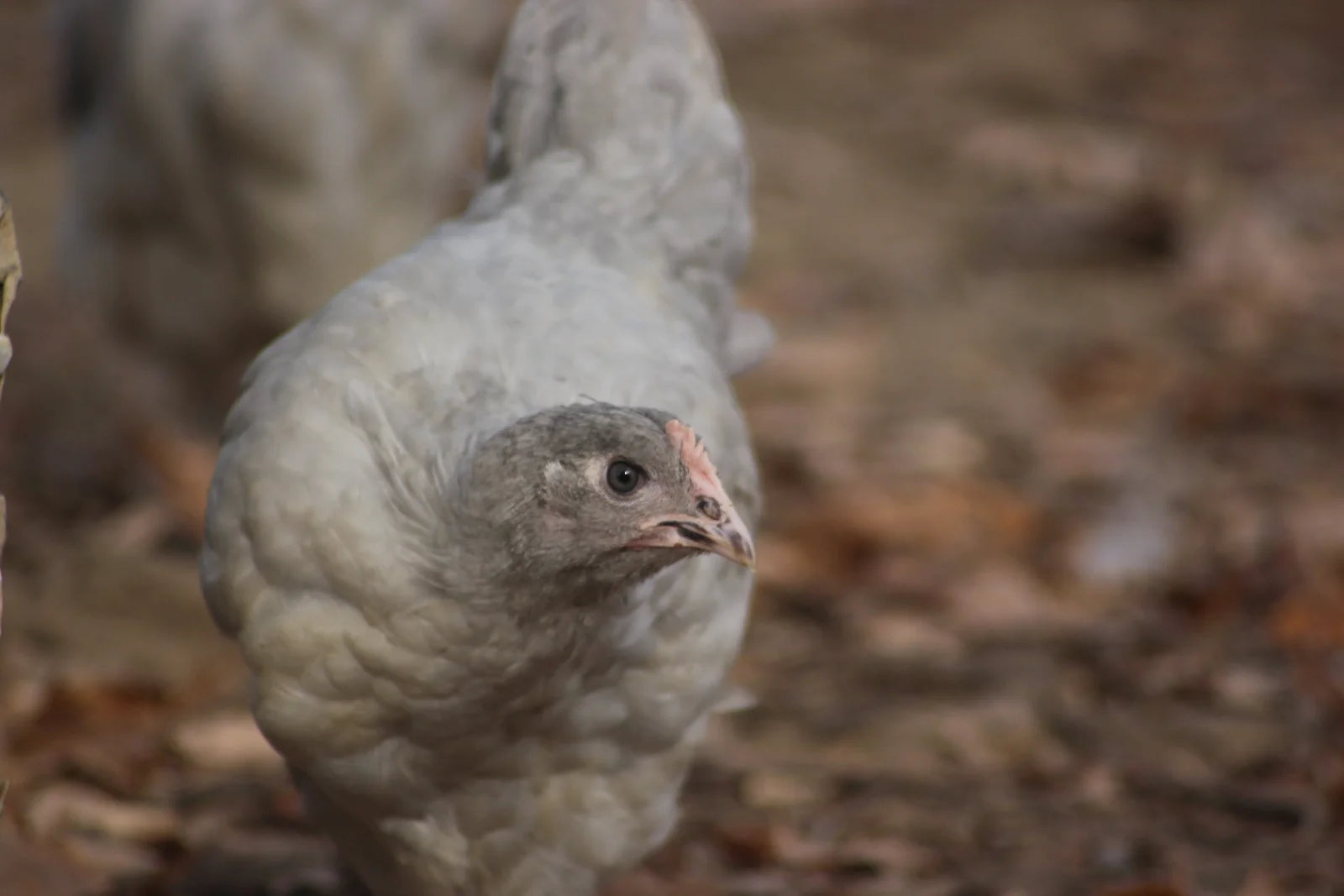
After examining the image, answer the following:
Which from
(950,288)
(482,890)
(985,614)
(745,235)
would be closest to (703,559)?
(482,890)

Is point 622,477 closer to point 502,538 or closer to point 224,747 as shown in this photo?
point 502,538

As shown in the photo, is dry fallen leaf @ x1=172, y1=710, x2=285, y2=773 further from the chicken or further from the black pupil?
the black pupil

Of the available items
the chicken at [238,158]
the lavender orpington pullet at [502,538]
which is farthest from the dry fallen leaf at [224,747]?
the chicken at [238,158]

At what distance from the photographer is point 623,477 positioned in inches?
81.4

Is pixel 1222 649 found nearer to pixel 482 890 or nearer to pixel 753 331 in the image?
pixel 753 331

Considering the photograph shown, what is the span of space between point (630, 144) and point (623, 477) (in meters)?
0.94

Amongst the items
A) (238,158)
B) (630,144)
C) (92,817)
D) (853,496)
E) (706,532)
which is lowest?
(92,817)

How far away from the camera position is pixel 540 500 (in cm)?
208

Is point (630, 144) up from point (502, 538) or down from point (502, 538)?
up

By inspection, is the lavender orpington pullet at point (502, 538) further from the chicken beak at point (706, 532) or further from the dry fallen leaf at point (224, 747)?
the dry fallen leaf at point (224, 747)

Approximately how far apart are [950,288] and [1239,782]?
3167 mm

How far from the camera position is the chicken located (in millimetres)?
4254

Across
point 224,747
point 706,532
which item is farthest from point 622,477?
point 224,747

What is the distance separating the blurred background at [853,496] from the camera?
3.30m
